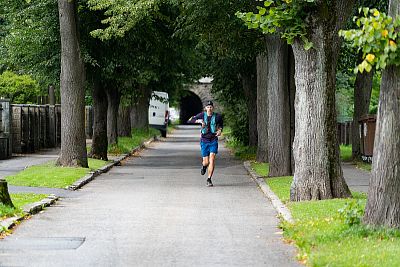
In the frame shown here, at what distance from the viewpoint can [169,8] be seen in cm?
3231

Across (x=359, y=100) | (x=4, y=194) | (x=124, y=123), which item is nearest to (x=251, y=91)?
(x=359, y=100)

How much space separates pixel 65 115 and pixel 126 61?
578 centimetres

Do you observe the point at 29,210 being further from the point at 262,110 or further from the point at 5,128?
the point at 5,128

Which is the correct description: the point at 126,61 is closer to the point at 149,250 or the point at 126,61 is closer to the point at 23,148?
the point at 23,148

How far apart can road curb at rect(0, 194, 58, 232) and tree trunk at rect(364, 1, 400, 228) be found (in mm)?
4866

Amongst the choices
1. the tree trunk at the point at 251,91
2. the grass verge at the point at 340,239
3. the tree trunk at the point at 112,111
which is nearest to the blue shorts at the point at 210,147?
the grass verge at the point at 340,239

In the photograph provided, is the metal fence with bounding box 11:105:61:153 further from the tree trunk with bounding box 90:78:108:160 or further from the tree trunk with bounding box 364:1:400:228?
the tree trunk with bounding box 364:1:400:228

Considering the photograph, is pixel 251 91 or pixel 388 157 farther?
pixel 251 91

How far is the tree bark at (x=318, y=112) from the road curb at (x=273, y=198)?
0.46m

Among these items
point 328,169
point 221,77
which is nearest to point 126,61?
point 221,77

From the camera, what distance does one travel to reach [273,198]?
59.4ft

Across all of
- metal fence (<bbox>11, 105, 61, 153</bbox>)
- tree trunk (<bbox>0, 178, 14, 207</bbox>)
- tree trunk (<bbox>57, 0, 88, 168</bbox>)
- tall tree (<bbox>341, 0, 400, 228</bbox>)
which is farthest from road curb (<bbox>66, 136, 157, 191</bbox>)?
tall tree (<bbox>341, 0, 400, 228</bbox>)

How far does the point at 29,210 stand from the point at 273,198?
15.9 ft

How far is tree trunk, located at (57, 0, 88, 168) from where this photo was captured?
1045 inches
